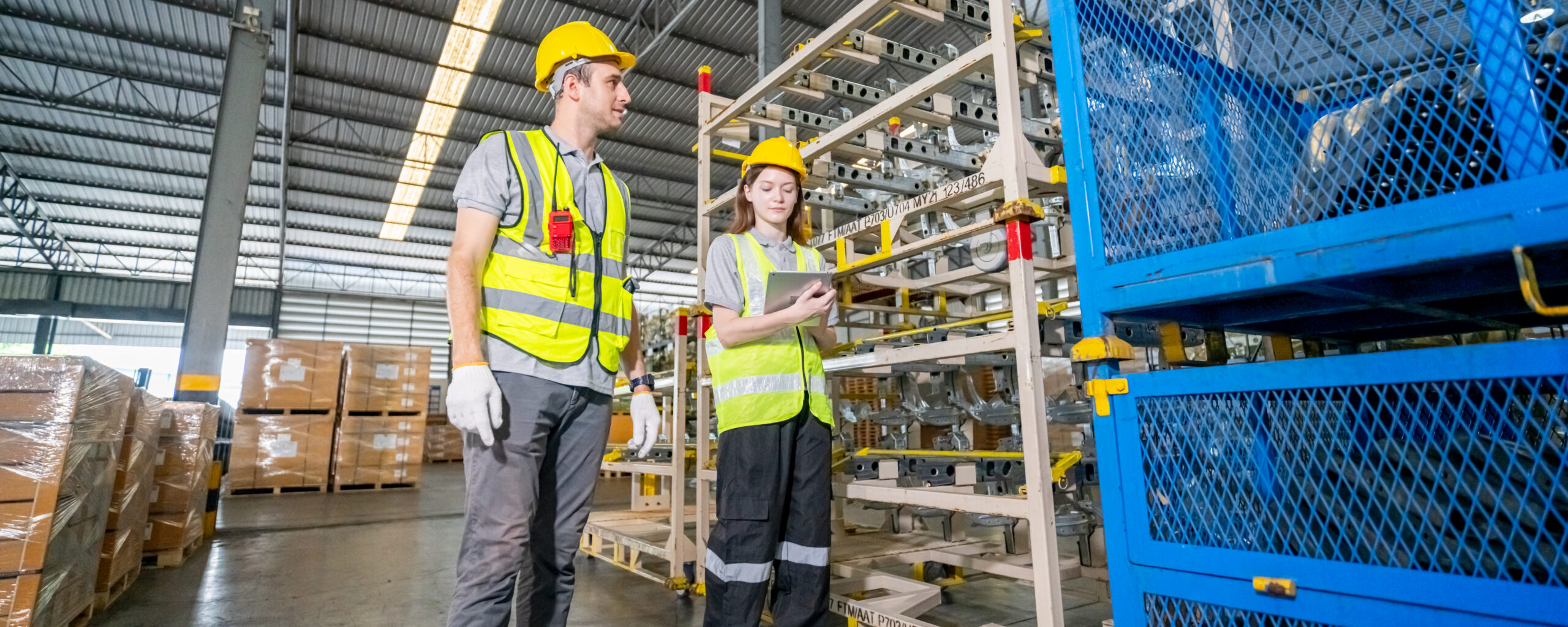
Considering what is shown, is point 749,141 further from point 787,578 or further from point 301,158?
point 301,158

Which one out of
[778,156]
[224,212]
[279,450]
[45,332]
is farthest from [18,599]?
[45,332]

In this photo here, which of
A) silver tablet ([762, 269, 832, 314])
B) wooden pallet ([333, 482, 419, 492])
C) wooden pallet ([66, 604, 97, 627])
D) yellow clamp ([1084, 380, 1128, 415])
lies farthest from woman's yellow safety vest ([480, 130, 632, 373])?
wooden pallet ([333, 482, 419, 492])

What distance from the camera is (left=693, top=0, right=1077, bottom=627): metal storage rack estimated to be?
82.7 inches

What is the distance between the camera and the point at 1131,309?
1563 mm

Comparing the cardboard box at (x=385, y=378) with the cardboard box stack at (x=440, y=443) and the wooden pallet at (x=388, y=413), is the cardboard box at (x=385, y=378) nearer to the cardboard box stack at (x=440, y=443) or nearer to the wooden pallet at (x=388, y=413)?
the wooden pallet at (x=388, y=413)

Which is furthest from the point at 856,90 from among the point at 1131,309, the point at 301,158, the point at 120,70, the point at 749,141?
the point at 301,158

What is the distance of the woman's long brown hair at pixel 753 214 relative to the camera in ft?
8.48

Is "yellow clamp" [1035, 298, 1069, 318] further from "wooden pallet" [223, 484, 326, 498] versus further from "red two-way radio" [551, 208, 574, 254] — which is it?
"wooden pallet" [223, 484, 326, 498]

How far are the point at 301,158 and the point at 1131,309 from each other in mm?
15874

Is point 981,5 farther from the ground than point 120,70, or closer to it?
closer to it

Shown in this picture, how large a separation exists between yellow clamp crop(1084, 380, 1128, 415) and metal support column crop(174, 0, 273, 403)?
724cm

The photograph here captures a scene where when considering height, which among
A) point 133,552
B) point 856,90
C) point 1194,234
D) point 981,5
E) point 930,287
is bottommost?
point 133,552

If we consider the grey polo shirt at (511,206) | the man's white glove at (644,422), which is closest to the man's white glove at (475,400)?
the grey polo shirt at (511,206)

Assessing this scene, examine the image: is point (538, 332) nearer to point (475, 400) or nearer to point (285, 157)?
point (475, 400)
